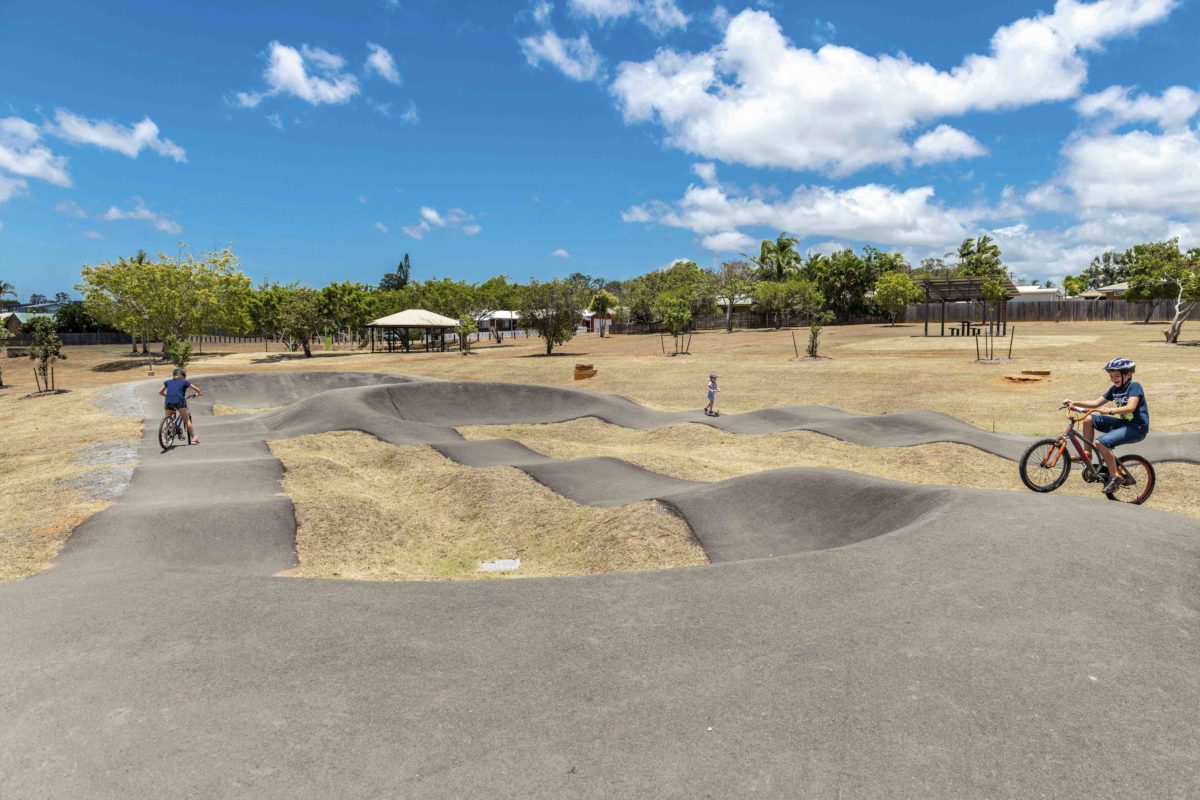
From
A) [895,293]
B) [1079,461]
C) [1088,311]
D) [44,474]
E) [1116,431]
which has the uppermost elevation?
[895,293]

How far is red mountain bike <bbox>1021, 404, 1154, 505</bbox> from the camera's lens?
9.91 m

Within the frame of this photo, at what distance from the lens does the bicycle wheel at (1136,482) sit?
9.91 metres

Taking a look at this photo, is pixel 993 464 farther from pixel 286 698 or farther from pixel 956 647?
pixel 286 698

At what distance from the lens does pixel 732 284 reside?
79438 millimetres

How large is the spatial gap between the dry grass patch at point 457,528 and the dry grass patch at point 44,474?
10.4 ft

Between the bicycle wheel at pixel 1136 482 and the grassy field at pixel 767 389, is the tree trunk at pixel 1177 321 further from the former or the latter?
the bicycle wheel at pixel 1136 482

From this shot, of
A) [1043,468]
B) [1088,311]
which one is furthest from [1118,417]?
[1088,311]

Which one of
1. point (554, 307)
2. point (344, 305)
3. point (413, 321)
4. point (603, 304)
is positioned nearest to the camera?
point (554, 307)

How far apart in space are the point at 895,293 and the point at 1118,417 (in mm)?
66009

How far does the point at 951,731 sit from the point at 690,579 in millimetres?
2555

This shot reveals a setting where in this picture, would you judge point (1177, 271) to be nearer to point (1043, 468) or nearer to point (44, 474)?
point (1043, 468)

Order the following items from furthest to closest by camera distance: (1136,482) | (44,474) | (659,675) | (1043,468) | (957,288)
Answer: (957,288)
(44,474)
(1043,468)
(1136,482)
(659,675)

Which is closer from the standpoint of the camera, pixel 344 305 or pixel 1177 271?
pixel 1177 271

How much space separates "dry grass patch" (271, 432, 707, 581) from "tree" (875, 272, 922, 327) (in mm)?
66662
